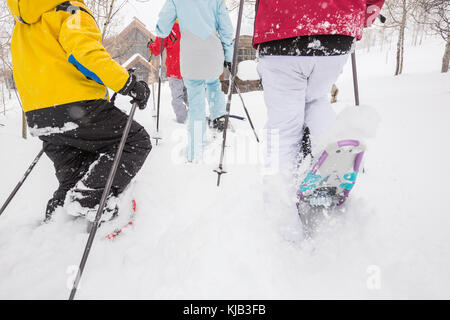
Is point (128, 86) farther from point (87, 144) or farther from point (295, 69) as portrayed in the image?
point (295, 69)

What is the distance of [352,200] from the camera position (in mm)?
1944

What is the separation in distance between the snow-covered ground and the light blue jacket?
144 centimetres

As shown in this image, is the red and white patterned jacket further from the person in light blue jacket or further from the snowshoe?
the person in light blue jacket

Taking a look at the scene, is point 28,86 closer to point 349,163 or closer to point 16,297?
point 16,297

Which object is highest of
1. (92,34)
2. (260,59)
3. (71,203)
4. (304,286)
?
(92,34)

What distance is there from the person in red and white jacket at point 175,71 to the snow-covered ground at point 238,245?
2869mm

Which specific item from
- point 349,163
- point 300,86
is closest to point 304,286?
point 349,163

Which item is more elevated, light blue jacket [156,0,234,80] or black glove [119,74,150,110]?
light blue jacket [156,0,234,80]

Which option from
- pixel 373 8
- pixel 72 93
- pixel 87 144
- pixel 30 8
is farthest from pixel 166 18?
pixel 373 8

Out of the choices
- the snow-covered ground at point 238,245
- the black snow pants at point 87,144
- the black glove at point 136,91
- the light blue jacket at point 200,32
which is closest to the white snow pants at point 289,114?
the snow-covered ground at point 238,245

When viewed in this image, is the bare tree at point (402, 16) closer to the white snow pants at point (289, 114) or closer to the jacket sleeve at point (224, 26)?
the jacket sleeve at point (224, 26)

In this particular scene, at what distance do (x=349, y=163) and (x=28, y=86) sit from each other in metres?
2.28

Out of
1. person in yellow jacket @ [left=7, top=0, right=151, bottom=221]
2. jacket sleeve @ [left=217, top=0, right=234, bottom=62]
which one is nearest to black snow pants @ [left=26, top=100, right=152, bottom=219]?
person in yellow jacket @ [left=7, top=0, right=151, bottom=221]

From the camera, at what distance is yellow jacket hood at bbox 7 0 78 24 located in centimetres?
144
